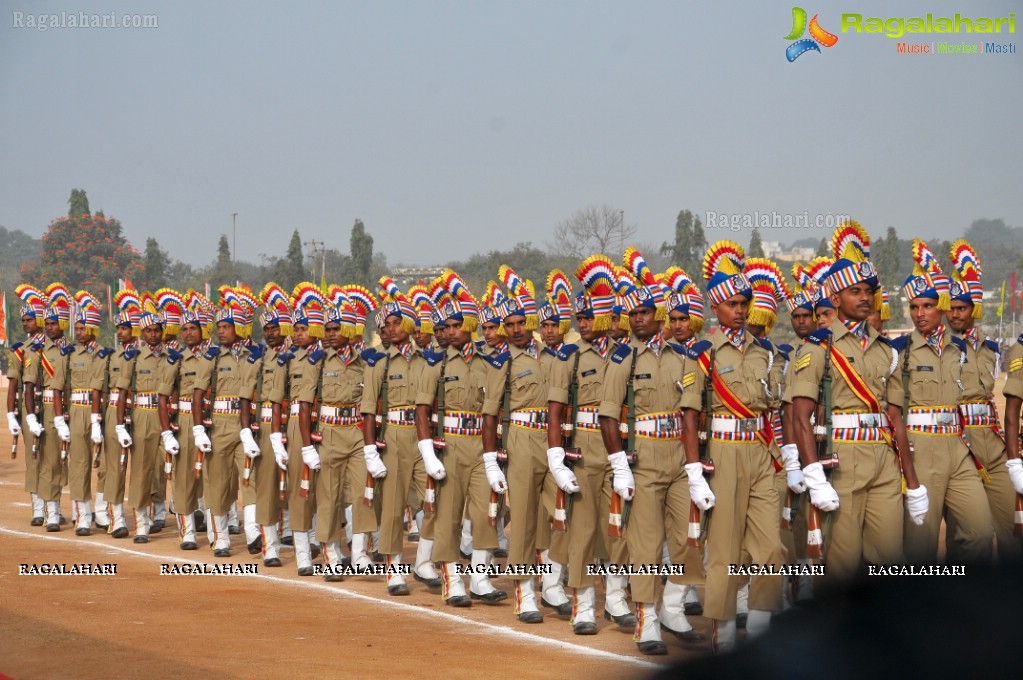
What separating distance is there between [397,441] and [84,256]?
4445 cm

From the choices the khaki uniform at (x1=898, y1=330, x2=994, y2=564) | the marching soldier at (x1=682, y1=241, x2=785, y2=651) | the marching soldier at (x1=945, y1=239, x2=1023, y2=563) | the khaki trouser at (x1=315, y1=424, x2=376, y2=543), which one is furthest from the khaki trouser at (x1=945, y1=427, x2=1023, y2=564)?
Result: the khaki trouser at (x1=315, y1=424, x2=376, y2=543)

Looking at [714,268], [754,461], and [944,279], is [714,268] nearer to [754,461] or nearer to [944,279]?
[754,461]

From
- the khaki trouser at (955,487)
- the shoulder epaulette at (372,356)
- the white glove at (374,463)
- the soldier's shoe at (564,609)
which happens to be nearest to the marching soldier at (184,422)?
the shoulder epaulette at (372,356)

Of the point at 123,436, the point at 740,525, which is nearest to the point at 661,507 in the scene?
the point at 740,525

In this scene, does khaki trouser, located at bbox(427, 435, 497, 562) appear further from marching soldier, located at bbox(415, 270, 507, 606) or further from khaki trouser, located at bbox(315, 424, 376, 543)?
khaki trouser, located at bbox(315, 424, 376, 543)

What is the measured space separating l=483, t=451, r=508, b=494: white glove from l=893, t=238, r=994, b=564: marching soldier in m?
3.27

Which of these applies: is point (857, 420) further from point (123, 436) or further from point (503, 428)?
point (123, 436)

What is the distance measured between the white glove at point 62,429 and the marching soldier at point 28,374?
18.6 inches

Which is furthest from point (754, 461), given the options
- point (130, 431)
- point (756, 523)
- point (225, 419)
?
point (130, 431)

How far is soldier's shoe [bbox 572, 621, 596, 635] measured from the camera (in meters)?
8.76

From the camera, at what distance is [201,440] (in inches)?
512

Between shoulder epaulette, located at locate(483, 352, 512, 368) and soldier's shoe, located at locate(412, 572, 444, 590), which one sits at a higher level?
shoulder epaulette, located at locate(483, 352, 512, 368)

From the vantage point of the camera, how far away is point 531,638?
8.64 m

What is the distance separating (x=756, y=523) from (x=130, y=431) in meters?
9.44
